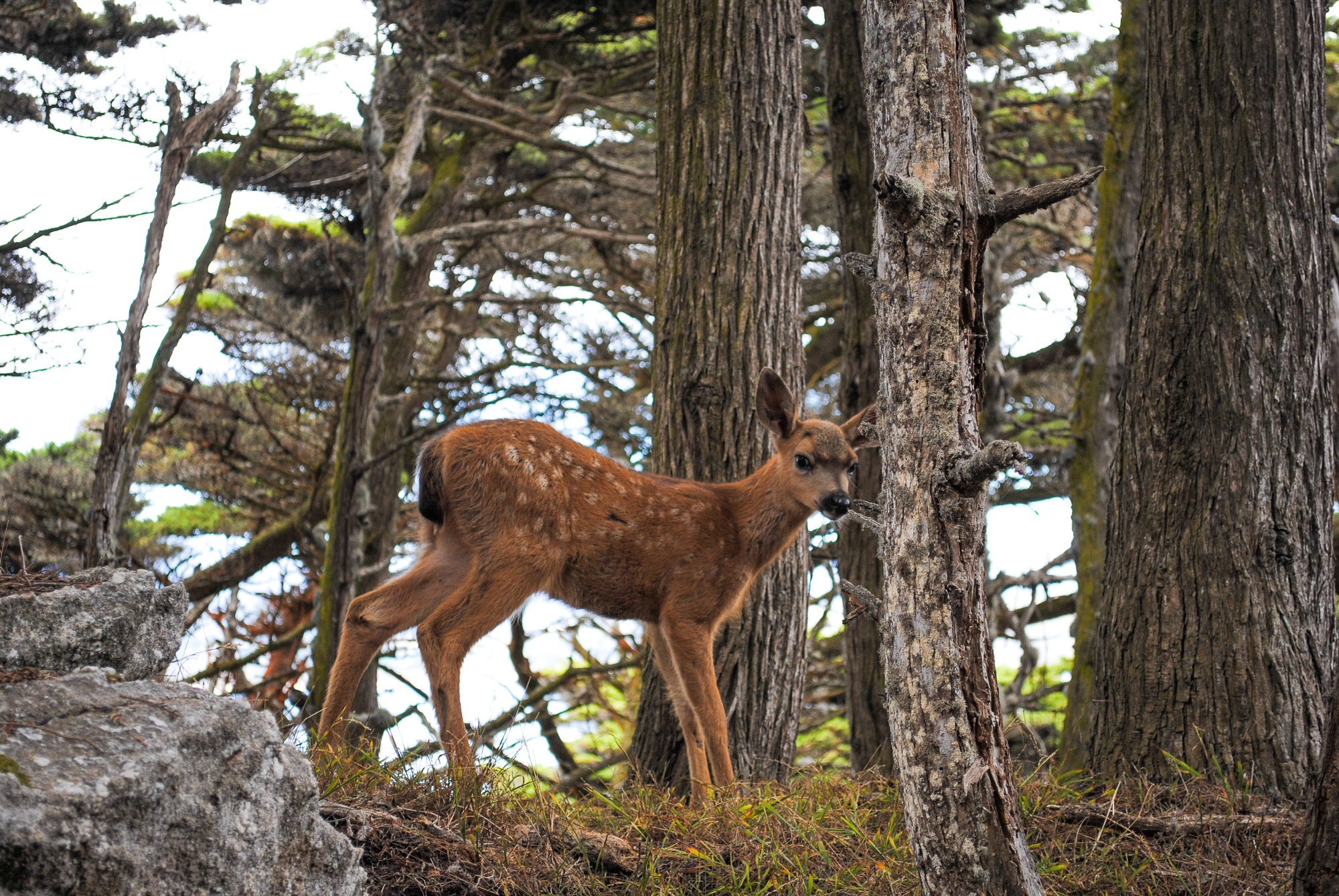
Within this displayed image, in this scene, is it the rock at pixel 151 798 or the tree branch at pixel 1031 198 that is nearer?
the rock at pixel 151 798

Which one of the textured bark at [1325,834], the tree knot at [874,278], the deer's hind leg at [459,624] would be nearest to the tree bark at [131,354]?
the deer's hind leg at [459,624]

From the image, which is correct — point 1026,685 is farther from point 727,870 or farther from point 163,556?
point 727,870

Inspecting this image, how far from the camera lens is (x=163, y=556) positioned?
11.8 m

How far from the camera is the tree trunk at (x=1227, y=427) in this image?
493 cm

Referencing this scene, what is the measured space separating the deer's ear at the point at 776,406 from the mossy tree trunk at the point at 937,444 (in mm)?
2430

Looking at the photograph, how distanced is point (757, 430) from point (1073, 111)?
7237 millimetres

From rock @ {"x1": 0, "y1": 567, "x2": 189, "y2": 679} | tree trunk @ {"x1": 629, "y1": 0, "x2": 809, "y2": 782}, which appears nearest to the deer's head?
tree trunk @ {"x1": 629, "y1": 0, "x2": 809, "y2": 782}

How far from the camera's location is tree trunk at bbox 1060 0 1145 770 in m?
8.00

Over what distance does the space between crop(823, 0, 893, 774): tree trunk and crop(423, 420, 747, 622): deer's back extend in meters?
2.63

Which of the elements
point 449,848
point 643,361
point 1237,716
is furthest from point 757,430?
point 643,361

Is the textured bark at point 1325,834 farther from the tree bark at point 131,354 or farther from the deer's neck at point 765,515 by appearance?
the tree bark at point 131,354

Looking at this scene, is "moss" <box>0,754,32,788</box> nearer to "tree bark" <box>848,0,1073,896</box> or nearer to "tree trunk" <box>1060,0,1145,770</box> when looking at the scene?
"tree bark" <box>848,0,1073,896</box>

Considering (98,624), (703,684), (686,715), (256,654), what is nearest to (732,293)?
(703,684)

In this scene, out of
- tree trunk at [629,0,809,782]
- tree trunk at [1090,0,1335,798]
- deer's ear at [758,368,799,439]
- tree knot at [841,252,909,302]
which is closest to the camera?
tree knot at [841,252,909,302]
